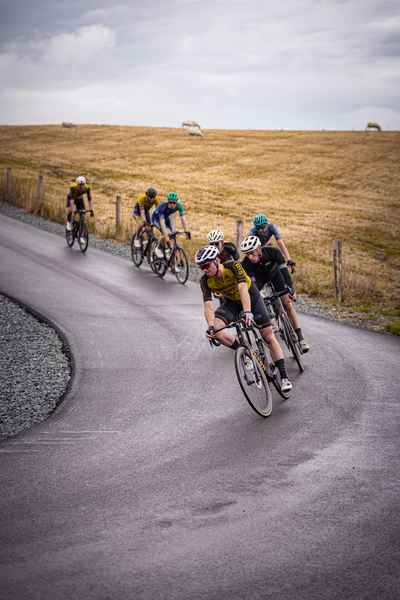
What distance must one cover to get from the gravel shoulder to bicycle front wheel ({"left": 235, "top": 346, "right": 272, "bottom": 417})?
236cm

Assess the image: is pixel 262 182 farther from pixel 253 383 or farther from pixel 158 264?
pixel 253 383

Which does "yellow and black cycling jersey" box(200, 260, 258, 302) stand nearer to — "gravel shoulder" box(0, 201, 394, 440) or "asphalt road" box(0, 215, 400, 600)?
"asphalt road" box(0, 215, 400, 600)

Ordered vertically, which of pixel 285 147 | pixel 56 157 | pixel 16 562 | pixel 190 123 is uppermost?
pixel 190 123

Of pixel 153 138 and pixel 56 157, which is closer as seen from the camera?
pixel 56 157

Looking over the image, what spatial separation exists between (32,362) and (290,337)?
3910 millimetres

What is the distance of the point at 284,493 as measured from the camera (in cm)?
438

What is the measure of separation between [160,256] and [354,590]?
11.3 meters

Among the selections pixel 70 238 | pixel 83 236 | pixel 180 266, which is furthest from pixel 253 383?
pixel 70 238

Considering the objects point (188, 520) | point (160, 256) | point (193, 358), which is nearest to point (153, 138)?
point (160, 256)

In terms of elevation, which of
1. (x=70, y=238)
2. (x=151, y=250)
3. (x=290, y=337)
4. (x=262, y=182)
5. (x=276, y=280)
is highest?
(x=262, y=182)

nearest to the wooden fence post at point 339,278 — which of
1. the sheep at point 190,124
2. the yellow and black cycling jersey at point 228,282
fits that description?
the yellow and black cycling jersey at point 228,282

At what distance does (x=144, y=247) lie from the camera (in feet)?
49.2

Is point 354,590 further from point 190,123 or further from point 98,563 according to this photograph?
point 190,123

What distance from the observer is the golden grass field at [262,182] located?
20219mm
